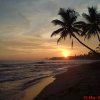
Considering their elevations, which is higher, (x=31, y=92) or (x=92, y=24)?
(x=92, y=24)

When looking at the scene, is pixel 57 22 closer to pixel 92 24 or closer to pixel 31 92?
pixel 92 24

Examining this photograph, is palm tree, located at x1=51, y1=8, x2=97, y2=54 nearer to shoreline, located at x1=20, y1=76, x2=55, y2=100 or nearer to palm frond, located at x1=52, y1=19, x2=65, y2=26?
palm frond, located at x1=52, y1=19, x2=65, y2=26

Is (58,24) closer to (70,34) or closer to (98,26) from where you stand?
(70,34)

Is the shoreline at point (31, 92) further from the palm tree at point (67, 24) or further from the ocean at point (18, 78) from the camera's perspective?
the palm tree at point (67, 24)

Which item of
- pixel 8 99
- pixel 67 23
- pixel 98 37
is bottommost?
pixel 8 99

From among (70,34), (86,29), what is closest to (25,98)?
(70,34)

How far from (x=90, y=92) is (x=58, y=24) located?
16.4 metres

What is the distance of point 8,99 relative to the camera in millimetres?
11367

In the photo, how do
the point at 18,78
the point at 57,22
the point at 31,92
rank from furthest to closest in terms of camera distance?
the point at 57,22, the point at 18,78, the point at 31,92

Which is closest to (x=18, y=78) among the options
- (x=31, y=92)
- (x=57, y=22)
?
(x=57, y=22)

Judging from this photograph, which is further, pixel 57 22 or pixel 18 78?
pixel 57 22

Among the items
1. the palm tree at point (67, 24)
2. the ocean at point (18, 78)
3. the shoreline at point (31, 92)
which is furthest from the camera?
the palm tree at point (67, 24)

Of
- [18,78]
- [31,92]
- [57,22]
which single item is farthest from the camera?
[57,22]

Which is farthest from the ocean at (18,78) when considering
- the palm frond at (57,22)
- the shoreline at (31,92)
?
the palm frond at (57,22)
